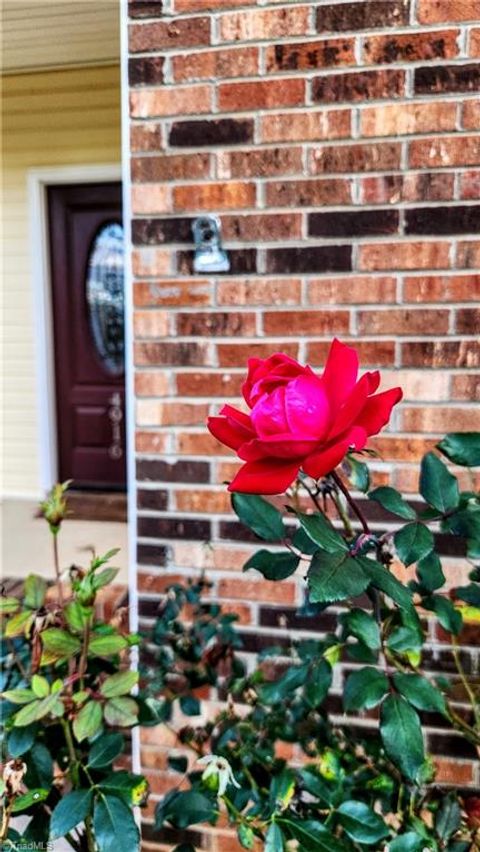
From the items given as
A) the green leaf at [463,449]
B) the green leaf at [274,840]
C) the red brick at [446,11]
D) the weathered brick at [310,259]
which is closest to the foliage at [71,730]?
the green leaf at [274,840]

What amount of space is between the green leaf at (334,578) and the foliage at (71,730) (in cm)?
37

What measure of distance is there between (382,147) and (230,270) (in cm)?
39

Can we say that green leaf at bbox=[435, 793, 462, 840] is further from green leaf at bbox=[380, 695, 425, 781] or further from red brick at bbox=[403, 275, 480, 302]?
red brick at bbox=[403, 275, 480, 302]

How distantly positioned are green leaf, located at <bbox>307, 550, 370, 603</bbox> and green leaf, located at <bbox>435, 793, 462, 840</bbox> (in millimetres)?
529

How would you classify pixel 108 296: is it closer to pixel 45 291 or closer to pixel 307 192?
pixel 45 291

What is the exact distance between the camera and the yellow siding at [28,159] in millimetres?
3729

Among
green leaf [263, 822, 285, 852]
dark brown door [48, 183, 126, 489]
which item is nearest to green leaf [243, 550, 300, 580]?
green leaf [263, 822, 285, 852]

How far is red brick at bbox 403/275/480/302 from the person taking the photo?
127 centimetres

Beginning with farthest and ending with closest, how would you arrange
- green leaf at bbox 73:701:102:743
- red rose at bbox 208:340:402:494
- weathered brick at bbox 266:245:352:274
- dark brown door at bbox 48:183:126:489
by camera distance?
dark brown door at bbox 48:183:126:489, weathered brick at bbox 266:245:352:274, green leaf at bbox 73:701:102:743, red rose at bbox 208:340:402:494

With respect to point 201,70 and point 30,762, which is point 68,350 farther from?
point 30,762

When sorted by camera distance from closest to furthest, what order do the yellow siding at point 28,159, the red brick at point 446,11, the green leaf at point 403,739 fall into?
the green leaf at point 403,739
the red brick at point 446,11
the yellow siding at point 28,159

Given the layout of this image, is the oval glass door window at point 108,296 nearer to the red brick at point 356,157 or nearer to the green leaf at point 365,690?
the red brick at point 356,157

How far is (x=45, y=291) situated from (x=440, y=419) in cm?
328

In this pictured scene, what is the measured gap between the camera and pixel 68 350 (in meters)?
4.07
